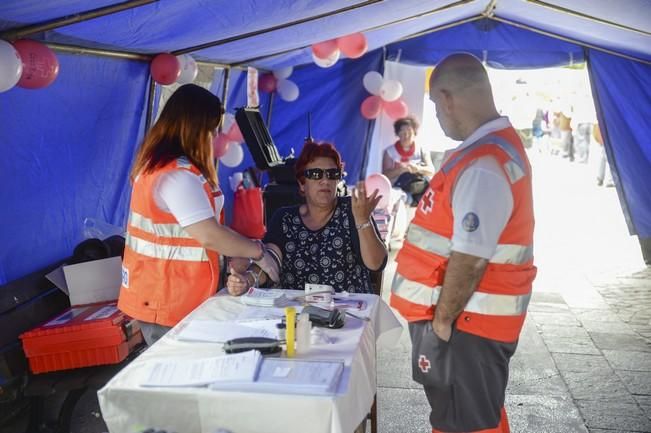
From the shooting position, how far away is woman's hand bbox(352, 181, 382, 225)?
2533 mm

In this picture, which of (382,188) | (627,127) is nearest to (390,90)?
(382,188)

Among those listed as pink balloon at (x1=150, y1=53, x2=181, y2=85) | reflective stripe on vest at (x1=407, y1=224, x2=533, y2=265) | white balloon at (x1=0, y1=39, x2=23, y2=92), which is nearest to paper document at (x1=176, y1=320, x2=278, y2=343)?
reflective stripe on vest at (x1=407, y1=224, x2=533, y2=265)

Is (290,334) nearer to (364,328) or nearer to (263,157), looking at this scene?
(364,328)

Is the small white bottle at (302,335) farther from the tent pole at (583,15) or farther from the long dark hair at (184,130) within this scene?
the tent pole at (583,15)

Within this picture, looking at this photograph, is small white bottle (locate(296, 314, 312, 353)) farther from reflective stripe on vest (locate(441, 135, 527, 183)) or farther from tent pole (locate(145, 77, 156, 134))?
tent pole (locate(145, 77, 156, 134))

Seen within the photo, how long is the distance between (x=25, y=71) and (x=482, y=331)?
208 centimetres

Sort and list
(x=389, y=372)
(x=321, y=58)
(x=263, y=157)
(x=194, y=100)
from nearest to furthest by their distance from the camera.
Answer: (x=194, y=100), (x=389, y=372), (x=263, y=157), (x=321, y=58)

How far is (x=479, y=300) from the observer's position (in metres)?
1.91

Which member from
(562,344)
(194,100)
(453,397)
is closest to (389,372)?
(562,344)

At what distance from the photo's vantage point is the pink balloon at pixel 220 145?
5.55m

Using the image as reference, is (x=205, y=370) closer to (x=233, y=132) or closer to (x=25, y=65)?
(x=25, y=65)

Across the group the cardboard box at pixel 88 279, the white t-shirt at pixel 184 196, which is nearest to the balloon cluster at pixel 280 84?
the cardboard box at pixel 88 279

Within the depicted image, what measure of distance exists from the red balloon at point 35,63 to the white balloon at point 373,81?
188 inches

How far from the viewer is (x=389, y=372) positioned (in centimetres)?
364
